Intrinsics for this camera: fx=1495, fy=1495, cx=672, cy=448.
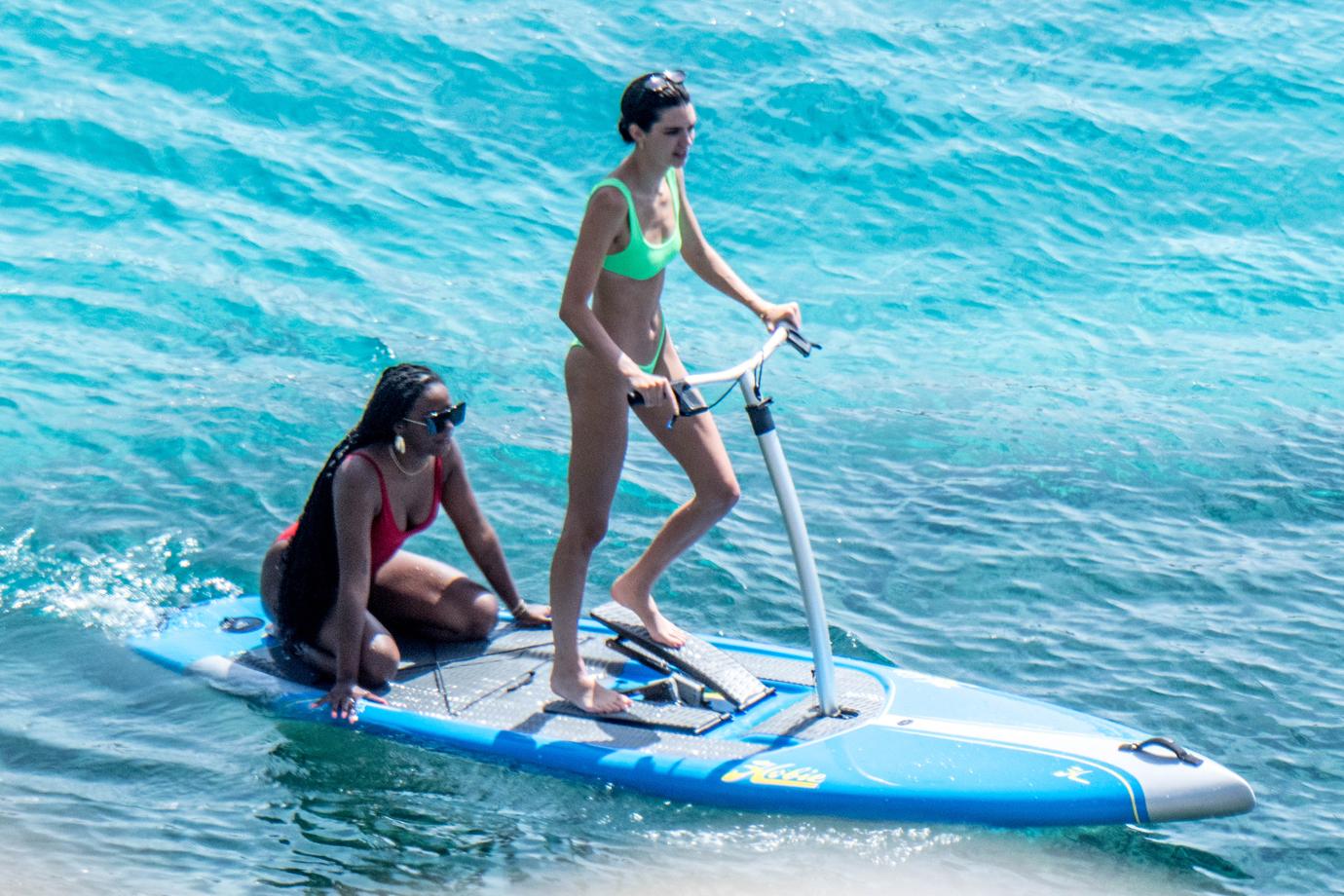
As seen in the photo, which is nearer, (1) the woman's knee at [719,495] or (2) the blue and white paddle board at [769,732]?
(2) the blue and white paddle board at [769,732]

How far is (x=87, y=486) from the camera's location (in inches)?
307

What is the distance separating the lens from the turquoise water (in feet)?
17.1

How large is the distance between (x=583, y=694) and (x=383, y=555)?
0.98 m

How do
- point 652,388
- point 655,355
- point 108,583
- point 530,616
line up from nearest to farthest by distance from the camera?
point 652,388, point 655,355, point 530,616, point 108,583

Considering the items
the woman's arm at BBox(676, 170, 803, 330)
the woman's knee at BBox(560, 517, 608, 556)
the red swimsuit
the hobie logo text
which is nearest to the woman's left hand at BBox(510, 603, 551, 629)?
the red swimsuit

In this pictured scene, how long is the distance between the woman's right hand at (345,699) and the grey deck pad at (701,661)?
3.22 feet

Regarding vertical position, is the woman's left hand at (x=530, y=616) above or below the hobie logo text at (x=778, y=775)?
above

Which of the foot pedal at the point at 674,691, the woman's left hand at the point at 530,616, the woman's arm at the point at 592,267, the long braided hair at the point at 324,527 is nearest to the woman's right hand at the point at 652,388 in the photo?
the woman's arm at the point at 592,267

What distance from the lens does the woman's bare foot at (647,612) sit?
19.4ft

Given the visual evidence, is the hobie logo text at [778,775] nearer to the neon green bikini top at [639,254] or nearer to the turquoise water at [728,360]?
the turquoise water at [728,360]

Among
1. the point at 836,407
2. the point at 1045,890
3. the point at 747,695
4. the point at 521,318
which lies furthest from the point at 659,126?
the point at 521,318

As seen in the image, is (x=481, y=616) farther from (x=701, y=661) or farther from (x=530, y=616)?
(x=701, y=661)

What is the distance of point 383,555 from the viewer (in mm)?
5840

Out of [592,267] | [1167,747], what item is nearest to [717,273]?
[592,267]
